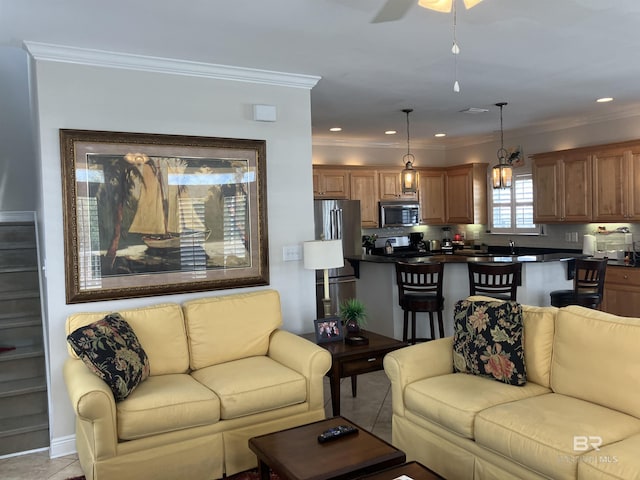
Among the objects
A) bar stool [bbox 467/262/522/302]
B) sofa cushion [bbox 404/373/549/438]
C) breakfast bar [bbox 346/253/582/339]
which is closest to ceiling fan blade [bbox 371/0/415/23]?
sofa cushion [bbox 404/373/549/438]

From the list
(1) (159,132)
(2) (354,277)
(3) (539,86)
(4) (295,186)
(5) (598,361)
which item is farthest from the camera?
(2) (354,277)

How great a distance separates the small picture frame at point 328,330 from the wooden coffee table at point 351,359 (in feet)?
0.16

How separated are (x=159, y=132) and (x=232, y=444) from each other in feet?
7.32

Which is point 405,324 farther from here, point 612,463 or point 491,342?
point 612,463

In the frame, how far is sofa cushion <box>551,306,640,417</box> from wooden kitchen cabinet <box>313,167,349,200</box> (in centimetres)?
472

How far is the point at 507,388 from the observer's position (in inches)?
118

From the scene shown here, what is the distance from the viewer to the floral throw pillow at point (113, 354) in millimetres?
2896

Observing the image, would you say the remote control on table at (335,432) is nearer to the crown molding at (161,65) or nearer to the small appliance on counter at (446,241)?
the crown molding at (161,65)

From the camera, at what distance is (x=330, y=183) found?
754 centimetres

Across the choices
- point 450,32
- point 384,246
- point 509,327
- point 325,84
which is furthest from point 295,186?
point 384,246

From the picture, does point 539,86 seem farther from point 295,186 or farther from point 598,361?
point 598,361

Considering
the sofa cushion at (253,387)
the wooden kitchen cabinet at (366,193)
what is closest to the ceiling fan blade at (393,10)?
the sofa cushion at (253,387)

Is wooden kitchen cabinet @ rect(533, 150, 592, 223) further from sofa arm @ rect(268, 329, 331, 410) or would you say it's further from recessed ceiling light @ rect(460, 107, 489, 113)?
sofa arm @ rect(268, 329, 331, 410)

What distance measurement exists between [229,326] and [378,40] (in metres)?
2.20
